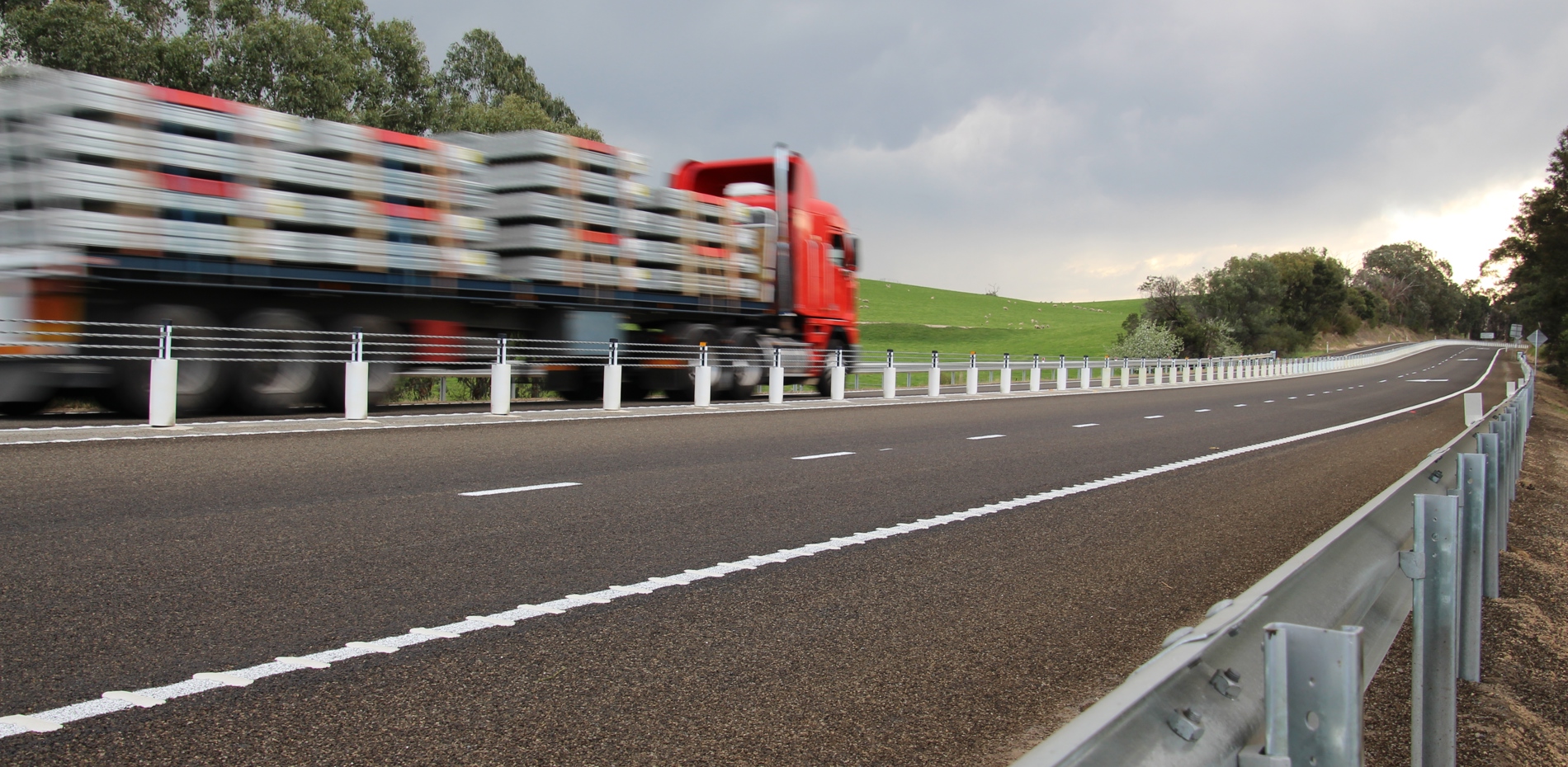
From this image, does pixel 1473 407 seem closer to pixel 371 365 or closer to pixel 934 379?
pixel 371 365

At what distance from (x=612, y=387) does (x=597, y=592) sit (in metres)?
14.5

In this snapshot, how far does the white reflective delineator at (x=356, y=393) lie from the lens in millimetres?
15188

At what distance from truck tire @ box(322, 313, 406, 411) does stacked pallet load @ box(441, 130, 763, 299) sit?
7.61 feet

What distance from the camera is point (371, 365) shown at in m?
16.9

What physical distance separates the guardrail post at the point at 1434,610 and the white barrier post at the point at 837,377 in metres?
21.6

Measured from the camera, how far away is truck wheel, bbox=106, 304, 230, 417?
559 inches

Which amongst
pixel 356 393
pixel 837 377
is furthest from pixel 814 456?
→ pixel 837 377

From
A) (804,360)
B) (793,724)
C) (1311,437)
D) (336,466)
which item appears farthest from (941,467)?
(804,360)

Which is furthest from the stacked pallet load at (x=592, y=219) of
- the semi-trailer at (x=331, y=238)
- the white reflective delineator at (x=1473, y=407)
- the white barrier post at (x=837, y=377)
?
the white reflective delineator at (x=1473, y=407)

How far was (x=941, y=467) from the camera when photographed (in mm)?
11086

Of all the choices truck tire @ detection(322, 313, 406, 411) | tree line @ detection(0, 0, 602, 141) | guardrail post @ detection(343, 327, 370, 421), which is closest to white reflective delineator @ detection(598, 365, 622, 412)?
truck tire @ detection(322, 313, 406, 411)

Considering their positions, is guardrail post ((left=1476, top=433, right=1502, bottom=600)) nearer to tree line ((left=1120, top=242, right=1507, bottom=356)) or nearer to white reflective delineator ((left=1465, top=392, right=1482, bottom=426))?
white reflective delineator ((left=1465, top=392, right=1482, bottom=426))

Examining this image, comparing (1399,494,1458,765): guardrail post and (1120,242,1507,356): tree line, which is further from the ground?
(1120,242,1507,356): tree line

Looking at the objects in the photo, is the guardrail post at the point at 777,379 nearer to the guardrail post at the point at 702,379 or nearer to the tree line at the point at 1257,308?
the guardrail post at the point at 702,379
